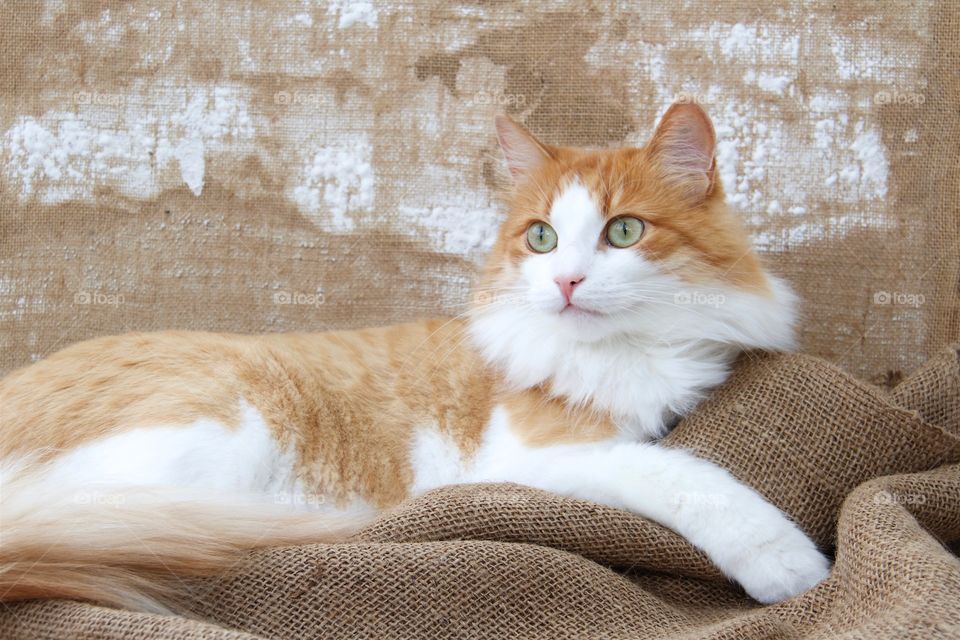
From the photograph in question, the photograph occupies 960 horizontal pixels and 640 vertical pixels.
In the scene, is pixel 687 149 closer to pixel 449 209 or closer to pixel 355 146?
pixel 449 209

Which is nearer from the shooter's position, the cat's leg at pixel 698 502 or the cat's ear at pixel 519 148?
the cat's leg at pixel 698 502

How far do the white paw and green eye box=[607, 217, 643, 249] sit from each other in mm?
638

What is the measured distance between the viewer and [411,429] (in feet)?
6.42

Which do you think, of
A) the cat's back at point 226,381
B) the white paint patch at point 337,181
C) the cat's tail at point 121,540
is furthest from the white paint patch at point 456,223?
the cat's tail at point 121,540

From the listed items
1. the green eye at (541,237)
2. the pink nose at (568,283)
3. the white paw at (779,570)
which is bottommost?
the white paw at (779,570)

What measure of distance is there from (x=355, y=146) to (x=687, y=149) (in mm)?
1058

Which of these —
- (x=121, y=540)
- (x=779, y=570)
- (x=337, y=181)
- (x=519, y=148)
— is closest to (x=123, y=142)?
(x=337, y=181)

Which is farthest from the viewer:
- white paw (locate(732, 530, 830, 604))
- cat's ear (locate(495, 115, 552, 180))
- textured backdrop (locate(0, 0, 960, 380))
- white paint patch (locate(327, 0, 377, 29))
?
white paint patch (locate(327, 0, 377, 29))

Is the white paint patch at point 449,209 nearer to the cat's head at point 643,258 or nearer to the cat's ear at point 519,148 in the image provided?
the cat's ear at point 519,148

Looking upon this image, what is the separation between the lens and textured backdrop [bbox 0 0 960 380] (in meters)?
2.31

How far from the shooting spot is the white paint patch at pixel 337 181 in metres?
2.45

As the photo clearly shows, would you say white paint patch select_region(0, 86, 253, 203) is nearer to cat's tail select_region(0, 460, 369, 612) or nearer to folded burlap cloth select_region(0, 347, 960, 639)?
cat's tail select_region(0, 460, 369, 612)

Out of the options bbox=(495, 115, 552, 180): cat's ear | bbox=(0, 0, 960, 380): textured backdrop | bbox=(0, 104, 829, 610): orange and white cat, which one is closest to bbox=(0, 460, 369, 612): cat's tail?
bbox=(0, 104, 829, 610): orange and white cat

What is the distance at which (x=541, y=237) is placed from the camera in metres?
1.84
